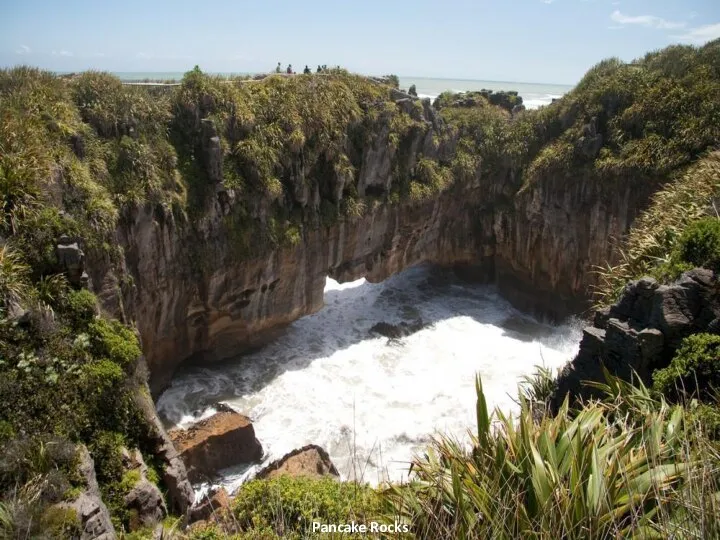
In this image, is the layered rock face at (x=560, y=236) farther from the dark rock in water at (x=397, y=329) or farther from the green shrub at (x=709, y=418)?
the green shrub at (x=709, y=418)

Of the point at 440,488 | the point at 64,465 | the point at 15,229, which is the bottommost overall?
the point at 64,465

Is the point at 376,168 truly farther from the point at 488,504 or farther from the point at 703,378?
the point at 488,504

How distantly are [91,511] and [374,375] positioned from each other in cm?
1400

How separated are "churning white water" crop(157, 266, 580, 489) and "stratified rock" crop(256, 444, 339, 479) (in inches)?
39.0

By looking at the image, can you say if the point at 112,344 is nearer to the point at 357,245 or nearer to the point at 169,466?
the point at 169,466

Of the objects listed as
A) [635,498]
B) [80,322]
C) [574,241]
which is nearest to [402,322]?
[574,241]

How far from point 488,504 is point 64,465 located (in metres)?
7.28

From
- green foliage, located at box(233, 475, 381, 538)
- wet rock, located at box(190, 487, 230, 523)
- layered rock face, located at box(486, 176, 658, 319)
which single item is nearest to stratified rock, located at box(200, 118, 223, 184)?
wet rock, located at box(190, 487, 230, 523)

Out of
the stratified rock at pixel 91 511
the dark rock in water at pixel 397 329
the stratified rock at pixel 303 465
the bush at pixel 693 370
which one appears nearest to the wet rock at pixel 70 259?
the stratified rock at pixel 91 511

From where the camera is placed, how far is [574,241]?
83.3 ft

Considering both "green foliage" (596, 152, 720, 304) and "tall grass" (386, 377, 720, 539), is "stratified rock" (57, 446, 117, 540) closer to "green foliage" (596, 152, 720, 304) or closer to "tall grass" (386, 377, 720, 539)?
"tall grass" (386, 377, 720, 539)

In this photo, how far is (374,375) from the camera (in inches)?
840

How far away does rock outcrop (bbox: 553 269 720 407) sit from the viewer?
9.73 meters

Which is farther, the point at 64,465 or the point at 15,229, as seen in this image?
the point at 15,229
